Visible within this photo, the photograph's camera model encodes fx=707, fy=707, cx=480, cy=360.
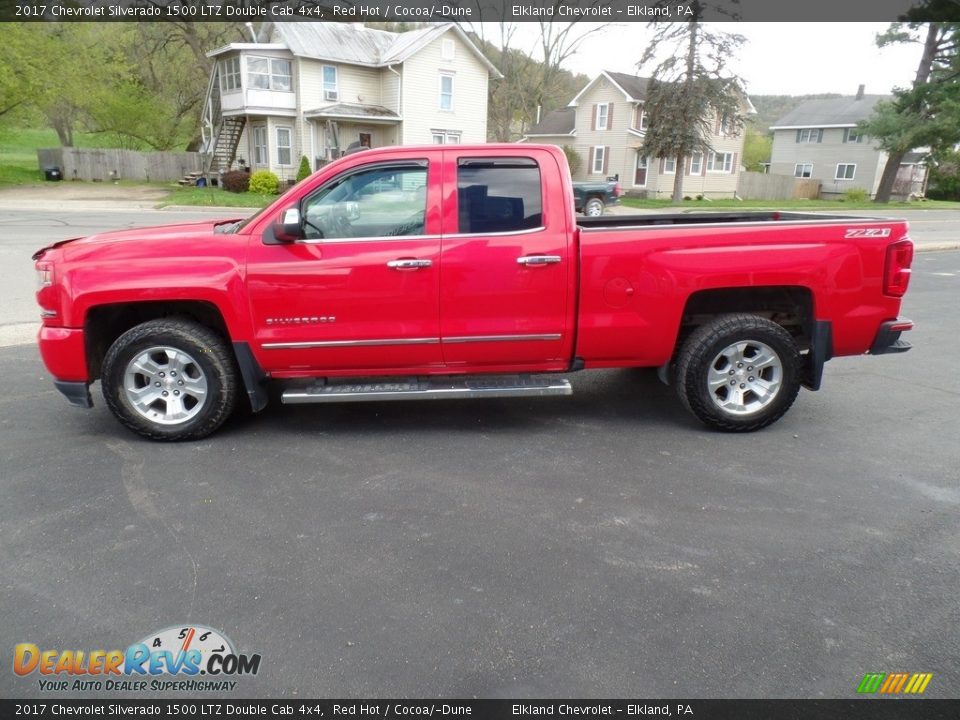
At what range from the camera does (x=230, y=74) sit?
35875 millimetres

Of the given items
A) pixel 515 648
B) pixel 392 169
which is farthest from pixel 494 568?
pixel 392 169

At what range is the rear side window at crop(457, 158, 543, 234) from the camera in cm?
480

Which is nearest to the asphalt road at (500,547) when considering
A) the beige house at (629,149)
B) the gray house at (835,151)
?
the beige house at (629,149)

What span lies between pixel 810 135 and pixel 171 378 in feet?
201

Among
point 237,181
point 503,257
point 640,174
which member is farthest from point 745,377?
point 640,174

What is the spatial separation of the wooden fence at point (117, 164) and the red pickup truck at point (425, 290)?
36167 millimetres

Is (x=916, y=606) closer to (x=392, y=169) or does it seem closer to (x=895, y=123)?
(x=392, y=169)

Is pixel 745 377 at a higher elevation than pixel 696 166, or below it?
below

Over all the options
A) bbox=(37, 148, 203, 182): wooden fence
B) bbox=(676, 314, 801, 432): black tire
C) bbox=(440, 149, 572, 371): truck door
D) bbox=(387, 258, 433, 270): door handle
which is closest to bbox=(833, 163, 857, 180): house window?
bbox=(37, 148, 203, 182): wooden fence

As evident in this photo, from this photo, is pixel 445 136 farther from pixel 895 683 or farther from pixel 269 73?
pixel 895 683

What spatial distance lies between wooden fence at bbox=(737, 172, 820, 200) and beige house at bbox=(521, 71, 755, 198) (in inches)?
64.8

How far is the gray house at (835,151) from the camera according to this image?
5200 cm

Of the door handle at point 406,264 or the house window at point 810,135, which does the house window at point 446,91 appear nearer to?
the house window at point 810,135
